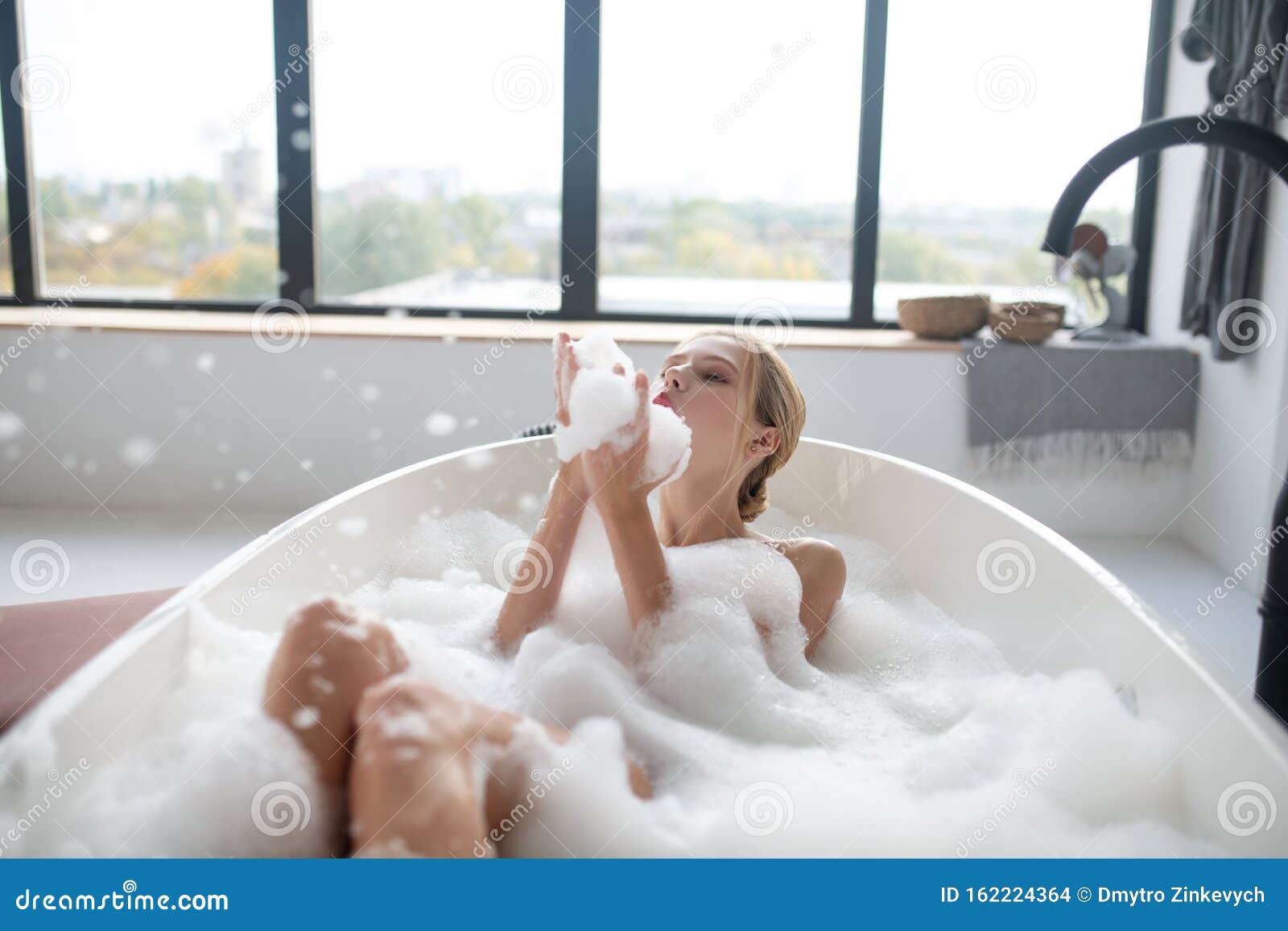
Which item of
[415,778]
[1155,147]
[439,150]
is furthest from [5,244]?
[1155,147]

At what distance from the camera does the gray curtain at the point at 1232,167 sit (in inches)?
98.0

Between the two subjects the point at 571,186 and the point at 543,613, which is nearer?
the point at 543,613

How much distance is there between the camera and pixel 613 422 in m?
1.39

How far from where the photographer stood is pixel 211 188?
11.2 feet

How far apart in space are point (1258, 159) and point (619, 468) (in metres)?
0.78

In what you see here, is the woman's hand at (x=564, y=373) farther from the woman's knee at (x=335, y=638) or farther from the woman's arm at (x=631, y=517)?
the woman's knee at (x=335, y=638)

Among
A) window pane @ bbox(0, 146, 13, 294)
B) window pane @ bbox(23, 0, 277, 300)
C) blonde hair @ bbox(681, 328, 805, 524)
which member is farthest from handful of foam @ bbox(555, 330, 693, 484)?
window pane @ bbox(0, 146, 13, 294)

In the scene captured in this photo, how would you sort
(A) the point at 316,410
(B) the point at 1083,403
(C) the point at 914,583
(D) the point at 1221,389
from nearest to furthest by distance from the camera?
(C) the point at 914,583
(D) the point at 1221,389
(B) the point at 1083,403
(A) the point at 316,410

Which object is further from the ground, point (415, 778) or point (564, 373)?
point (564, 373)

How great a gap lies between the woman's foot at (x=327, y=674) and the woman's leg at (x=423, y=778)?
3cm

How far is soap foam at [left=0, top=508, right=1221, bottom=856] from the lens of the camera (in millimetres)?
975

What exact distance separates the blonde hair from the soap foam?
157mm

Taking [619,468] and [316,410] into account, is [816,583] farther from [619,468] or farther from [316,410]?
[316,410]
